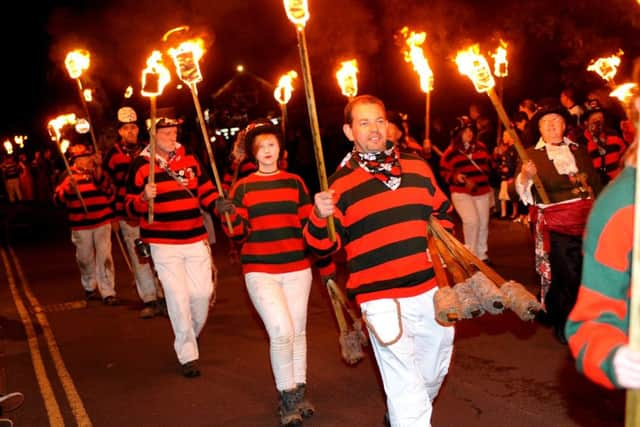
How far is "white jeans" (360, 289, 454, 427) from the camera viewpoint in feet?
13.6

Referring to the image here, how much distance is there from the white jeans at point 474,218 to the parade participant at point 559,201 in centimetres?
396

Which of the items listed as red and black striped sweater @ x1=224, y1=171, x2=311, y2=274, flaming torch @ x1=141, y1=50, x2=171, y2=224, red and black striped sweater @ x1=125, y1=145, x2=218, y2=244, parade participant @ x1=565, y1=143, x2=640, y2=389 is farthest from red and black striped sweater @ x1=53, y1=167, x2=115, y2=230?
parade participant @ x1=565, y1=143, x2=640, y2=389

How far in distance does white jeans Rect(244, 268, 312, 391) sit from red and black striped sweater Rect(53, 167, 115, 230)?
561 cm

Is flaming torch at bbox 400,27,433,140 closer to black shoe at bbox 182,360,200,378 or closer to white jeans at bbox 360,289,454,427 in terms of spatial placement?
black shoe at bbox 182,360,200,378

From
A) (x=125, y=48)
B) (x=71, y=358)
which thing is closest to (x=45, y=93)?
(x=125, y=48)

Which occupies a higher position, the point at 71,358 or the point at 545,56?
the point at 545,56

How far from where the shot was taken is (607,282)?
7.59 feet

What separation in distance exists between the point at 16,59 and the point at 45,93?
2260mm

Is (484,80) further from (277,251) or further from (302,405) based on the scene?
(302,405)

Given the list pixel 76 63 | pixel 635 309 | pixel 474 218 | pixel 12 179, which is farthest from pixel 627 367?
pixel 12 179

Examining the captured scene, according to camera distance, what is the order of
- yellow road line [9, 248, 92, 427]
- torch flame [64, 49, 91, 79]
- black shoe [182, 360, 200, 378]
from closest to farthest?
yellow road line [9, 248, 92, 427]
black shoe [182, 360, 200, 378]
torch flame [64, 49, 91, 79]

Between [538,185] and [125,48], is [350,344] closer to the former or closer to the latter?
[538,185]

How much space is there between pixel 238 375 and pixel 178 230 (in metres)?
1.40

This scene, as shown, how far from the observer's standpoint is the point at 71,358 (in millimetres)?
7898
